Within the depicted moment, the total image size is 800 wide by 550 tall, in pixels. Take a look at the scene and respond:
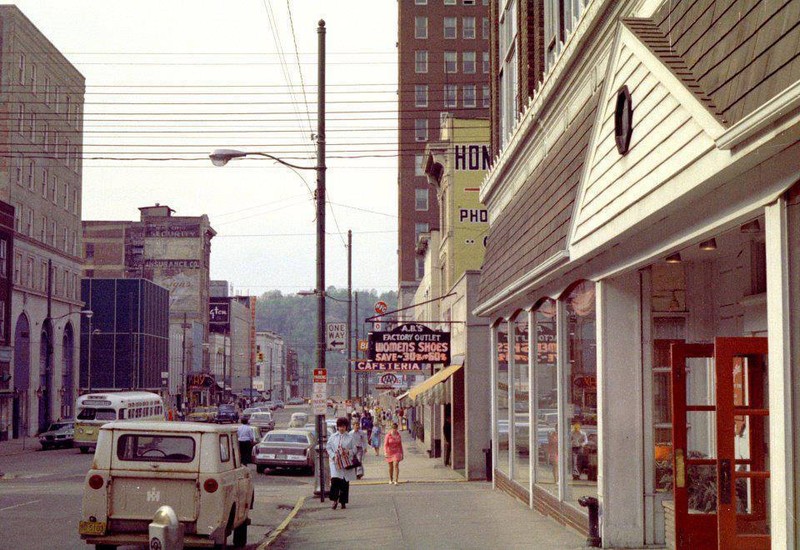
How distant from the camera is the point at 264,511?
2189 centimetres

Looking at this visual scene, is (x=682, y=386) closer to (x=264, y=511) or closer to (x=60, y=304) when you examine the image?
(x=264, y=511)

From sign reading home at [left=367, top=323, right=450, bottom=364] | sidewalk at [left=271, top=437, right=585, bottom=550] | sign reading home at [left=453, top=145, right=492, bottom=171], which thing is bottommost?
sidewalk at [left=271, top=437, right=585, bottom=550]

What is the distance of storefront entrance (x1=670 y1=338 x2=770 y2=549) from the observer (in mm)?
9625

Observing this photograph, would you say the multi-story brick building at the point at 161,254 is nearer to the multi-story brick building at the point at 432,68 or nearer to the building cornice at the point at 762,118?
the multi-story brick building at the point at 432,68

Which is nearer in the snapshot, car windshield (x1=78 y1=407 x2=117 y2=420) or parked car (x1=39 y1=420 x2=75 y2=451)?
car windshield (x1=78 y1=407 x2=117 y2=420)

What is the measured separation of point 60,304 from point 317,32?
53383 mm

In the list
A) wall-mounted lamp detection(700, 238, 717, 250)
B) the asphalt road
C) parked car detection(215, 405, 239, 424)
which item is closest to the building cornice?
wall-mounted lamp detection(700, 238, 717, 250)

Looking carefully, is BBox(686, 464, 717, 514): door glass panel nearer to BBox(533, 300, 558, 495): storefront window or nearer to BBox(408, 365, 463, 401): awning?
BBox(533, 300, 558, 495): storefront window

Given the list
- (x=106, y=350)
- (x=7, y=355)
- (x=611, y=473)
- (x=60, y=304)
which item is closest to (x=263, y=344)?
(x=106, y=350)

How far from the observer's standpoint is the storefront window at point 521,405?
19827 mm

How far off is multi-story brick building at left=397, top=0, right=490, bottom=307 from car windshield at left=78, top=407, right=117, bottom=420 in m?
51.4

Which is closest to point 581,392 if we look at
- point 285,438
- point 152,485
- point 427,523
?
point 427,523

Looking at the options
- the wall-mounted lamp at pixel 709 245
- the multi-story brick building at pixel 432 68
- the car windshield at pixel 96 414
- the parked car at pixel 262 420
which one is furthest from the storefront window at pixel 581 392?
the multi-story brick building at pixel 432 68

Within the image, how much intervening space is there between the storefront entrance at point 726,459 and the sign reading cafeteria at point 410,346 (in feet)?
71.7
